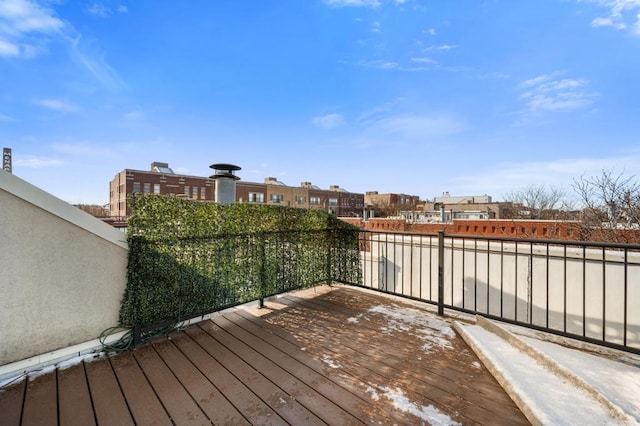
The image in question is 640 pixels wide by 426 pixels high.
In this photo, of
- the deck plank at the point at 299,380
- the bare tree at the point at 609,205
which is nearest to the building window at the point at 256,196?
the bare tree at the point at 609,205

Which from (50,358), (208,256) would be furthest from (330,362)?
(50,358)

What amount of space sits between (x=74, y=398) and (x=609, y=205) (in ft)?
39.4

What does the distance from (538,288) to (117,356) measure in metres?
7.25

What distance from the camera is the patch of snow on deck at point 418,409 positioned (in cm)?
149

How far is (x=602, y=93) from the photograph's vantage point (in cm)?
810

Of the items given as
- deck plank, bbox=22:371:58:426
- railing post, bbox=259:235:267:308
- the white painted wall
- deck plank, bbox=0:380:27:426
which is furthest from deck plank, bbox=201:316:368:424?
the white painted wall

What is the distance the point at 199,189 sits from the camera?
120 ft

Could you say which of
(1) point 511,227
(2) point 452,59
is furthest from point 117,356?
(1) point 511,227

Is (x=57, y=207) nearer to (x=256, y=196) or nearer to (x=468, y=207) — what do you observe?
(x=256, y=196)

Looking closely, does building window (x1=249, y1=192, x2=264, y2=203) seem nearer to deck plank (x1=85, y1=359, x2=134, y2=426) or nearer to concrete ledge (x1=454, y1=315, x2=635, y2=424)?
deck plank (x1=85, y1=359, x2=134, y2=426)

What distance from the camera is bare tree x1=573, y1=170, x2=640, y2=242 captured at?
23.0 feet

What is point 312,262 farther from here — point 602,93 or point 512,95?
point 602,93

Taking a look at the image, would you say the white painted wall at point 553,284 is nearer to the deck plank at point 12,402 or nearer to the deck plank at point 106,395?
the deck plank at point 106,395

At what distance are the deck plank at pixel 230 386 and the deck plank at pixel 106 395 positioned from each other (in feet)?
1.69
